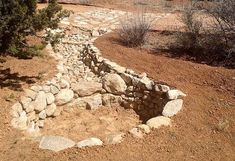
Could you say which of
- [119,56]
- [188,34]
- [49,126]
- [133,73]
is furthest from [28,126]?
[188,34]

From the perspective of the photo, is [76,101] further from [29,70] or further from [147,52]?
[147,52]

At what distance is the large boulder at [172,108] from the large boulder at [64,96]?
7.24ft

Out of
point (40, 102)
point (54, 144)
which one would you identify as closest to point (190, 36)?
point (40, 102)

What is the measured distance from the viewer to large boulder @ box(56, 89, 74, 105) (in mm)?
8180

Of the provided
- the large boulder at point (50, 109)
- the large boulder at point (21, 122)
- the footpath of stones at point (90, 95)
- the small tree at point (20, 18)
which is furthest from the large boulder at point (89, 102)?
the small tree at point (20, 18)

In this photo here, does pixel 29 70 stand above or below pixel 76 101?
above

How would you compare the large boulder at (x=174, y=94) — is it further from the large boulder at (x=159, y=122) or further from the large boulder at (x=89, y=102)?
the large boulder at (x=89, y=102)

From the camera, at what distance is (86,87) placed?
8.51 m

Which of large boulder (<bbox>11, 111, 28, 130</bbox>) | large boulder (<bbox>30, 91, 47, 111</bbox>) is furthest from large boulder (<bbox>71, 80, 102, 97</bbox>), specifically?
large boulder (<bbox>11, 111, 28, 130</bbox>)

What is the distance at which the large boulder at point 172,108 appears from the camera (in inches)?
268

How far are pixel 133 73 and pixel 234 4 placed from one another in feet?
8.36

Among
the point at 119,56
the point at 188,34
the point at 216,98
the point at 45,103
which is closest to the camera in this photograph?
the point at 216,98

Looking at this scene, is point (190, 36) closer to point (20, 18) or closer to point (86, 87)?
point (86, 87)

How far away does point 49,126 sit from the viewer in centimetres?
782
